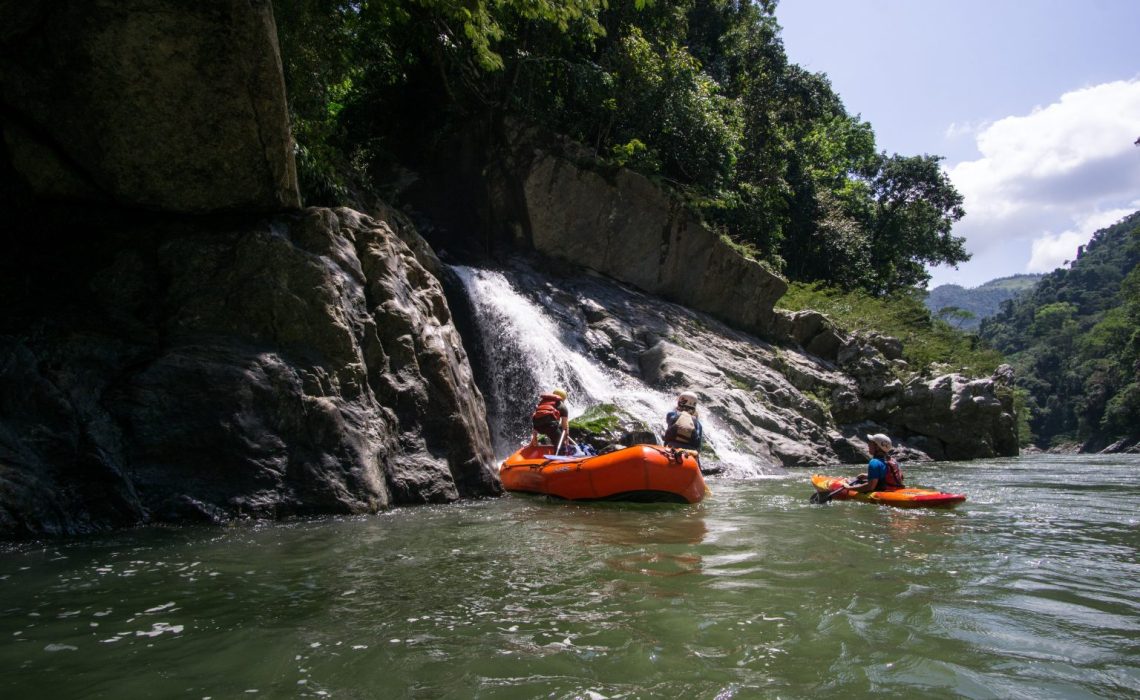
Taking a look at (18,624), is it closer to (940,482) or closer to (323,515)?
(323,515)

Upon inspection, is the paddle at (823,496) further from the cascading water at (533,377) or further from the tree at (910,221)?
the tree at (910,221)

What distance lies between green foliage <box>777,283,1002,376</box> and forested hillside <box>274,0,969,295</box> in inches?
83.6

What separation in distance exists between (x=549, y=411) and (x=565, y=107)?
12.4 metres

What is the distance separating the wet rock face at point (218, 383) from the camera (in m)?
6.18

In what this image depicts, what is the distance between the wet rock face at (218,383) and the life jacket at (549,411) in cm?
115

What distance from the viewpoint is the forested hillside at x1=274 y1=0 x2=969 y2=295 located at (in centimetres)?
1066

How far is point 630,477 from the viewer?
316 inches

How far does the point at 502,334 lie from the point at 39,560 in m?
9.56

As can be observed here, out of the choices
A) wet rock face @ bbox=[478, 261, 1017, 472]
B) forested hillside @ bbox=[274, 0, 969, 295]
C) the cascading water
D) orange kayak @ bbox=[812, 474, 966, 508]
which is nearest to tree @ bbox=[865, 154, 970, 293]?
forested hillside @ bbox=[274, 0, 969, 295]

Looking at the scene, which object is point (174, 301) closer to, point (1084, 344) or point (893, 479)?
point (893, 479)

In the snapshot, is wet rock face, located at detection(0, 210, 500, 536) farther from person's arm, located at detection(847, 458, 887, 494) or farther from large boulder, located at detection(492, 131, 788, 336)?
large boulder, located at detection(492, 131, 788, 336)

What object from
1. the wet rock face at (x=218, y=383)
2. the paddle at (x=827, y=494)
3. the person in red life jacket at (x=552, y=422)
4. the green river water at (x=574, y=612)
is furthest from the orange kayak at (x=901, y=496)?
the wet rock face at (x=218, y=383)

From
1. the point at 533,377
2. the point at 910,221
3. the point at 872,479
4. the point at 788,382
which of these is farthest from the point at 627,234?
the point at 910,221

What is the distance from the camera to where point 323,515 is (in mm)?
6863
